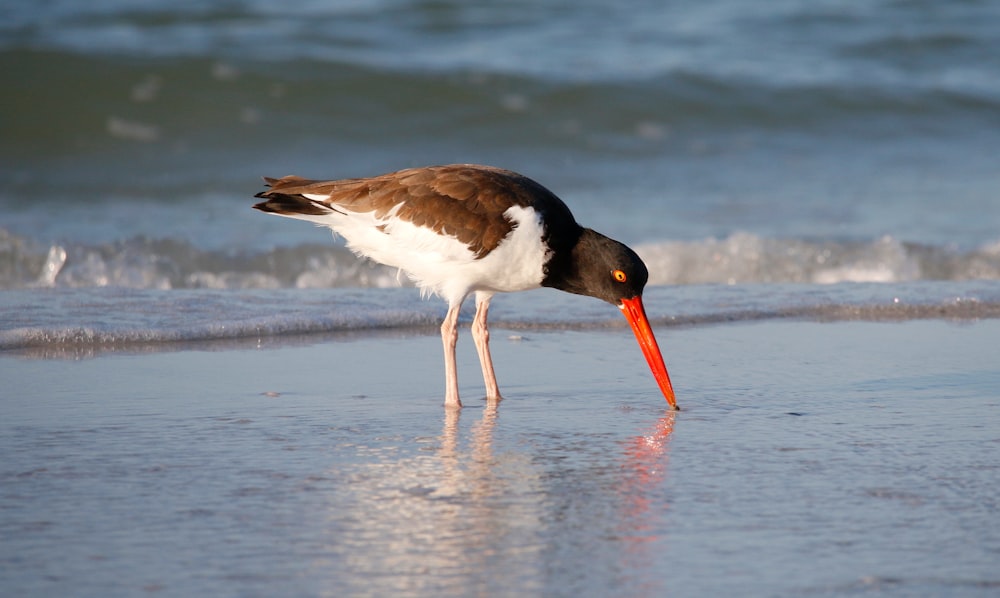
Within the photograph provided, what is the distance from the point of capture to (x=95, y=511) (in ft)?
12.9

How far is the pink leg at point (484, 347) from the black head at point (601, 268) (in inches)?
16.3

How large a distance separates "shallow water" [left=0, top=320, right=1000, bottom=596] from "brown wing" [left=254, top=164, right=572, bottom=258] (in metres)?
0.78

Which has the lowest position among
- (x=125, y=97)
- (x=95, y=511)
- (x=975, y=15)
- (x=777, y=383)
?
(x=95, y=511)

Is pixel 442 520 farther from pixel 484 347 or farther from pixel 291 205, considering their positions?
pixel 291 205

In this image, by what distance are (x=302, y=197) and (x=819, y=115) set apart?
11.1m

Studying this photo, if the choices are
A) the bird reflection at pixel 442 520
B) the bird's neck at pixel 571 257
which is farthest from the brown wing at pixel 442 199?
the bird reflection at pixel 442 520

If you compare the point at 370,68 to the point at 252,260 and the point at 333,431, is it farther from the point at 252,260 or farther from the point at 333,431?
the point at 333,431

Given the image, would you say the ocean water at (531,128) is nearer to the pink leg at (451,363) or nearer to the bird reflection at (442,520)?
the pink leg at (451,363)

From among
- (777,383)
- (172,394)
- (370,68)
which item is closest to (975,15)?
(370,68)

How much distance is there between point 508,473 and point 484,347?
1.57 metres

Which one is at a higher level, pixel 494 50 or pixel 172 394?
pixel 494 50

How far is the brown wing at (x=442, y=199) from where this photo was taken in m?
5.64

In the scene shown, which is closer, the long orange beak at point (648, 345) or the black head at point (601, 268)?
the long orange beak at point (648, 345)

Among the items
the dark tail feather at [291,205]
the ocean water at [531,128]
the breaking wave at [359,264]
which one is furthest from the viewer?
the ocean water at [531,128]
